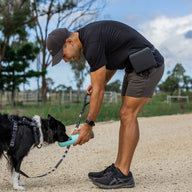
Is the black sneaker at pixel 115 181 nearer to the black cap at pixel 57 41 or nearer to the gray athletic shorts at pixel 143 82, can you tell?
the gray athletic shorts at pixel 143 82

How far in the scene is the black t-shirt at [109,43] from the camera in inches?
125

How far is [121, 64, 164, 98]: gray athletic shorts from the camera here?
3.44 meters

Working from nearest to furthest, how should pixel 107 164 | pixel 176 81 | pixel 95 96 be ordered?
1. pixel 95 96
2. pixel 107 164
3. pixel 176 81

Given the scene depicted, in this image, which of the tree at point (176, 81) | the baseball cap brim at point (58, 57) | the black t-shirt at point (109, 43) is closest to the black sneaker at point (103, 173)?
the black t-shirt at point (109, 43)

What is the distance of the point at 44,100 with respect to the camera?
92.0 feet

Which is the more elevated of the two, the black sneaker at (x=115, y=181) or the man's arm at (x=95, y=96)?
the man's arm at (x=95, y=96)

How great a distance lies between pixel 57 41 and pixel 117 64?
804 millimetres

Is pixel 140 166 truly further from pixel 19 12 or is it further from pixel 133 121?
pixel 19 12

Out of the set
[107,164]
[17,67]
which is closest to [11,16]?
[17,67]

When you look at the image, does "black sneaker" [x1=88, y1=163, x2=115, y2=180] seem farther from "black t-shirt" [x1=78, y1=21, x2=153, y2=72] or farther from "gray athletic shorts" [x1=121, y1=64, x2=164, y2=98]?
"black t-shirt" [x1=78, y1=21, x2=153, y2=72]

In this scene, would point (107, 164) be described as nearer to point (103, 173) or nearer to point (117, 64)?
point (103, 173)

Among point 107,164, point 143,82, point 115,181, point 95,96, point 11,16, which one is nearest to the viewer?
point 95,96

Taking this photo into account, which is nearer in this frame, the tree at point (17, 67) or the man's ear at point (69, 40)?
the man's ear at point (69, 40)

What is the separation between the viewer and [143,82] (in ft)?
11.3
